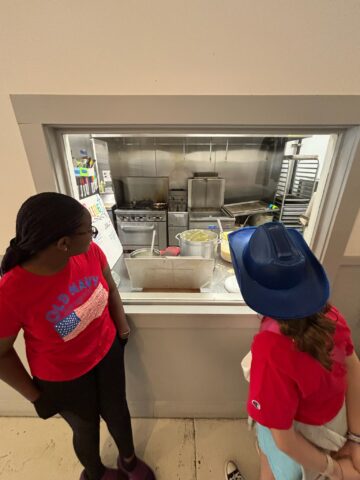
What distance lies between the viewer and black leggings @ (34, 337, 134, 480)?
0.73 metres

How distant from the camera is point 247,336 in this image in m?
1.04

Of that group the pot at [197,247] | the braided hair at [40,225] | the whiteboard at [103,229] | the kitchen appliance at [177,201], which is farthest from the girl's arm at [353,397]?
the kitchen appliance at [177,201]


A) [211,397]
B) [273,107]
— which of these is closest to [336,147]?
[273,107]

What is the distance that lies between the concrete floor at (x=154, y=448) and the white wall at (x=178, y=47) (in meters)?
1.67

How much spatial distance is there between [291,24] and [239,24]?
0.52 ft

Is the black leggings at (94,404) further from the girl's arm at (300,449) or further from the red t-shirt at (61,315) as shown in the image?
the girl's arm at (300,449)

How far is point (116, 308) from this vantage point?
893mm

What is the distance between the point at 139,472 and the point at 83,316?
936 mm

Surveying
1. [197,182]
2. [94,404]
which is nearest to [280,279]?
[94,404]

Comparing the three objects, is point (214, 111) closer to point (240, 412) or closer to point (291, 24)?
point (291, 24)

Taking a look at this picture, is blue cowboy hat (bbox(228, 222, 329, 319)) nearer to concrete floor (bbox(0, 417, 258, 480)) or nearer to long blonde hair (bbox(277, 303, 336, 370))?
long blonde hair (bbox(277, 303, 336, 370))

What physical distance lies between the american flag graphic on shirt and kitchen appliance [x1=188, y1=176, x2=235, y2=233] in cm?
225

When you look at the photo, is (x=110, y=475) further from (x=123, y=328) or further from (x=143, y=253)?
(x=143, y=253)

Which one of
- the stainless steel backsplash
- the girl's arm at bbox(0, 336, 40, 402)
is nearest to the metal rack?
the stainless steel backsplash
